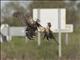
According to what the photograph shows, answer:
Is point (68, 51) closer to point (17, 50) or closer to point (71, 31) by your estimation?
point (71, 31)

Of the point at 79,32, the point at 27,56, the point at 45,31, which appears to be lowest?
the point at 27,56

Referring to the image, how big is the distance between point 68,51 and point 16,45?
130 centimetres

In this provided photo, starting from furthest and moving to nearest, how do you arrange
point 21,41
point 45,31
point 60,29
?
point 21,41 < point 60,29 < point 45,31

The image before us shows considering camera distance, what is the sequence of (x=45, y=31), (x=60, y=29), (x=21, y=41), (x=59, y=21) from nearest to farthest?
(x=45, y=31) < (x=59, y=21) < (x=60, y=29) < (x=21, y=41)

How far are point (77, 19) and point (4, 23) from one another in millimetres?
1579

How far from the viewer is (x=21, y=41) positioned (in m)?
6.70

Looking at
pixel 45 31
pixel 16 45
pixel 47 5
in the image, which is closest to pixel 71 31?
pixel 47 5

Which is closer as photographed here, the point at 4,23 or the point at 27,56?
the point at 27,56

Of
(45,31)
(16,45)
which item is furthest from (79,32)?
(45,31)

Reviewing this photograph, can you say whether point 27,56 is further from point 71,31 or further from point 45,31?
point 45,31

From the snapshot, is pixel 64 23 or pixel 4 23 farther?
pixel 4 23

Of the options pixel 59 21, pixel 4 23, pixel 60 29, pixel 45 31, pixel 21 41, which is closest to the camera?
pixel 45 31

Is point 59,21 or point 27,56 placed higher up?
point 59,21

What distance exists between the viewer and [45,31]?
5.78 feet
